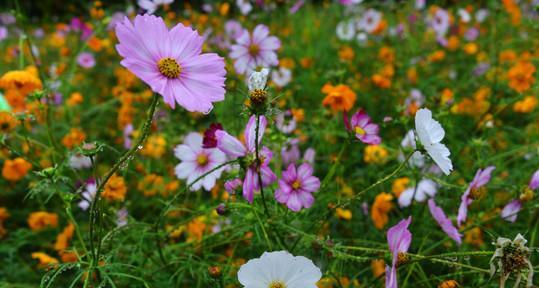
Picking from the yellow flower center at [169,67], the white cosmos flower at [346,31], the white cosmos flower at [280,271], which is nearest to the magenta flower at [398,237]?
the white cosmos flower at [280,271]

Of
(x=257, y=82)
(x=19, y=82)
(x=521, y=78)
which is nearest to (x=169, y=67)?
(x=257, y=82)

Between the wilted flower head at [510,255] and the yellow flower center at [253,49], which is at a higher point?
the yellow flower center at [253,49]

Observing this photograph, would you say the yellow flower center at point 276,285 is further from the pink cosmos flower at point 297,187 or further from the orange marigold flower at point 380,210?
the orange marigold flower at point 380,210

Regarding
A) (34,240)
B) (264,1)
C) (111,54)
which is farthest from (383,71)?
(111,54)

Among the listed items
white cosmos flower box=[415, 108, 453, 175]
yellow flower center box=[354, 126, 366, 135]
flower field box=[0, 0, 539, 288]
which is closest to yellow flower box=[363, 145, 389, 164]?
flower field box=[0, 0, 539, 288]

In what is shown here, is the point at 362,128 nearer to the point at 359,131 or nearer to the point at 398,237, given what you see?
the point at 359,131

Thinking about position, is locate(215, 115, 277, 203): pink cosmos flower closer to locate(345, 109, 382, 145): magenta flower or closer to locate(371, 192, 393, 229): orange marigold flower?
locate(345, 109, 382, 145): magenta flower
